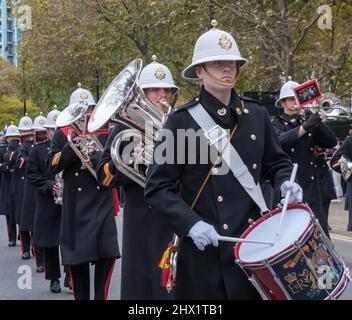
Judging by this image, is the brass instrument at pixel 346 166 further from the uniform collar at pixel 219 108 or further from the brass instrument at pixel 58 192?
the uniform collar at pixel 219 108

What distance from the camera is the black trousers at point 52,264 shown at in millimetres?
9203

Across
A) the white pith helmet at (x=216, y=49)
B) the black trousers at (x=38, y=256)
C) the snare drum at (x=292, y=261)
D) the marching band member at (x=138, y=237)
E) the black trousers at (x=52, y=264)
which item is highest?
the white pith helmet at (x=216, y=49)

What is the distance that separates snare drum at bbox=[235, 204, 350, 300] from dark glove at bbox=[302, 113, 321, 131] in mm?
4005

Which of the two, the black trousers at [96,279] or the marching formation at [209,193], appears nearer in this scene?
the marching formation at [209,193]

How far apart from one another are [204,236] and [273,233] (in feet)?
1.11

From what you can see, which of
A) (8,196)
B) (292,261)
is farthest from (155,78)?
(8,196)

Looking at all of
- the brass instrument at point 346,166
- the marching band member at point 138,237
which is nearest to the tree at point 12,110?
the brass instrument at point 346,166

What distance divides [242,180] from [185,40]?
1837 centimetres

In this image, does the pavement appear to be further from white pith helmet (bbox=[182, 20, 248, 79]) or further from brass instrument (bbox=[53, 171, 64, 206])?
white pith helmet (bbox=[182, 20, 248, 79])

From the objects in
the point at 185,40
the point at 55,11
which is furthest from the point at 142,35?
the point at 55,11

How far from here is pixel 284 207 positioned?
4059 millimetres

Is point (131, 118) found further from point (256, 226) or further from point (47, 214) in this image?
point (47, 214)

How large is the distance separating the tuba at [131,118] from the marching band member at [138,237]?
0.67 feet
